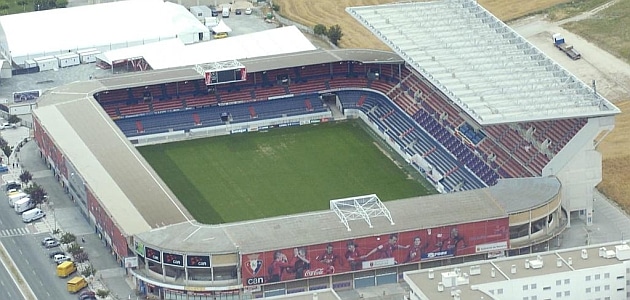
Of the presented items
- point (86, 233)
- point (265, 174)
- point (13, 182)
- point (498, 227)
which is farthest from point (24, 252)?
point (498, 227)

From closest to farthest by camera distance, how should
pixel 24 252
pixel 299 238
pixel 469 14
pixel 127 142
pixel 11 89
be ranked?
1. pixel 299 238
2. pixel 24 252
3. pixel 127 142
4. pixel 469 14
5. pixel 11 89

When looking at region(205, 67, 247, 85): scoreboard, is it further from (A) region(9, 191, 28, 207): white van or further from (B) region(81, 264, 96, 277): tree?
(B) region(81, 264, 96, 277): tree

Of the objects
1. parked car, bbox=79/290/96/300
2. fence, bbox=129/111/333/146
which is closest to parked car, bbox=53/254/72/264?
parked car, bbox=79/290/96/300

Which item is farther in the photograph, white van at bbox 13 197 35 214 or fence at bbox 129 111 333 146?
fence at bbox 129 111 333 146

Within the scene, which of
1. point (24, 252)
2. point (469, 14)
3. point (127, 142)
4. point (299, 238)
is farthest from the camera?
point (469, 14)

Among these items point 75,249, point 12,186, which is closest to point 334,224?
point 75,249

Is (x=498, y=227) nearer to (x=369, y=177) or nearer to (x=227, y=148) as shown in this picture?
(x=369, y=177)

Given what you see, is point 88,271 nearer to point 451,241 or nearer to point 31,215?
point 31,215
